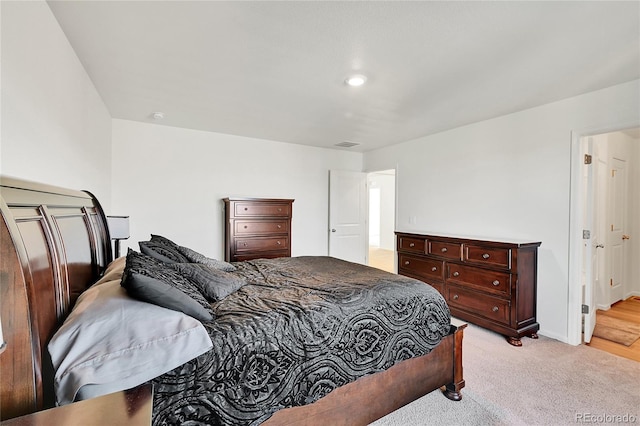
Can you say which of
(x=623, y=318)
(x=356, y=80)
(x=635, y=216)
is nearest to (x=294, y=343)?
(x=356, y=80)

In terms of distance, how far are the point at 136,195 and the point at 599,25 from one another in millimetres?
4716

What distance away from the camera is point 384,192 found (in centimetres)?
→ 953

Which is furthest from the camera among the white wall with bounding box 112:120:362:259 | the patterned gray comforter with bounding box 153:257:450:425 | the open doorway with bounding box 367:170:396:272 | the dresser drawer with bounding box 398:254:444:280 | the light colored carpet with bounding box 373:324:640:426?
the open doorway with bounding box 367:170:396:272

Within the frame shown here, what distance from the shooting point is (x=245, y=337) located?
1324mm

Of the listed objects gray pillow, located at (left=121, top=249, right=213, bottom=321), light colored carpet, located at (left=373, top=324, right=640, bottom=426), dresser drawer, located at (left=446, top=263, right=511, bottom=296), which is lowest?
light colored carpet, located at (left=373, top=324, right=640, bottom=426)

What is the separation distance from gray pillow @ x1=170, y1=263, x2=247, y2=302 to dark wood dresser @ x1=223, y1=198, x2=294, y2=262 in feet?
6.97

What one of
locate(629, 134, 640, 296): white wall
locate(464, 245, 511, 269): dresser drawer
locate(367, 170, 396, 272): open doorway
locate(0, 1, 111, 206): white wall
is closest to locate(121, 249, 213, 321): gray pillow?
→ locate(0, 1, 111, 206): white wall

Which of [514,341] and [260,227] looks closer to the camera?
[514,341]

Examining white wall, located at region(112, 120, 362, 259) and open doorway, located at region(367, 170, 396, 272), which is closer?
white wall, located at region(112, 120, 362, 259)

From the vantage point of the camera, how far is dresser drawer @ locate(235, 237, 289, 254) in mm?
4055

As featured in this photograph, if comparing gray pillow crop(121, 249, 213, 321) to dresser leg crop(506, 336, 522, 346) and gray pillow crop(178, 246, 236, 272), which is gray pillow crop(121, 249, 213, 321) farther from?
dresser leg crop(506, 336, 522, 346)

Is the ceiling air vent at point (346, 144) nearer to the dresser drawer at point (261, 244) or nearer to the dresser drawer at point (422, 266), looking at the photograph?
the dresser drawer at point (261, 244)

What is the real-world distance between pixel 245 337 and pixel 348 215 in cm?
435

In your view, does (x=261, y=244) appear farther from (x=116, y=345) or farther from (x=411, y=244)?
(x=116, y=345)
